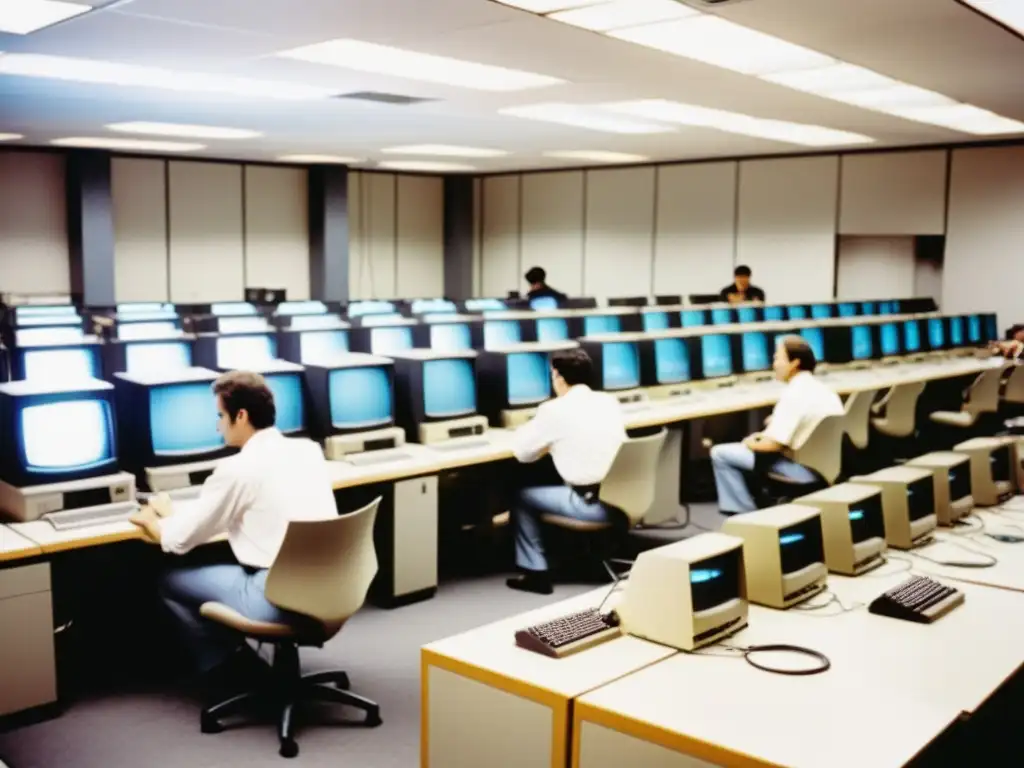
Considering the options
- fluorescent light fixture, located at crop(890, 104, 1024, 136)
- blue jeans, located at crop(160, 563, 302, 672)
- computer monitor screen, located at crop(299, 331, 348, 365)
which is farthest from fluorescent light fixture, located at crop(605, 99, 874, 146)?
blue jeans, located at crop(160, 563, 302, 672)

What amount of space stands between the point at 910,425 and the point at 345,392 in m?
4.33

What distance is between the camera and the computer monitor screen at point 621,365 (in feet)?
21.5

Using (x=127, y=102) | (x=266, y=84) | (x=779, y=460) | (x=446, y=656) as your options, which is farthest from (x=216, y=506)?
(x=127, y=102)

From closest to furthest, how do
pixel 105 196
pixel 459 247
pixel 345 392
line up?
1. pixel 345 392
2. pixel 105 196
3. pixel 459 247

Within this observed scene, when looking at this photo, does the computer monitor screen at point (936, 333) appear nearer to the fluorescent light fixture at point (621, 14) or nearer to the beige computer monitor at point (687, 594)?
the fluorescent light fixture at point (621, 14)

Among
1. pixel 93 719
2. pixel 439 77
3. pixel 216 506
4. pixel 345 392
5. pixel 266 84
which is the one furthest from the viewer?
pixel 266 84

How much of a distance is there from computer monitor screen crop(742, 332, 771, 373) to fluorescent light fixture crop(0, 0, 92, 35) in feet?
16.4

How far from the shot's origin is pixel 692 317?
9000mm

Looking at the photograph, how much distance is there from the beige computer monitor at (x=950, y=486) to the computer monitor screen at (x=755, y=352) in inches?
140

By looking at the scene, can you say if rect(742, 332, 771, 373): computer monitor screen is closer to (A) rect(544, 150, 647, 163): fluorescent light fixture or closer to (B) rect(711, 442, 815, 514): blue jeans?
(B) rect(711, 442, 815, 514): blue jeans

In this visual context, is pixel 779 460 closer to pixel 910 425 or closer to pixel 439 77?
pixel 910 425

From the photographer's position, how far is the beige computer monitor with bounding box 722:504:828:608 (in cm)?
289

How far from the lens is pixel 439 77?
6477 mm

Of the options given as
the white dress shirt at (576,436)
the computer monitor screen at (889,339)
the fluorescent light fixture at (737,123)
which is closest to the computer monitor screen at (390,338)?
the white dress shirt at (576,436)
